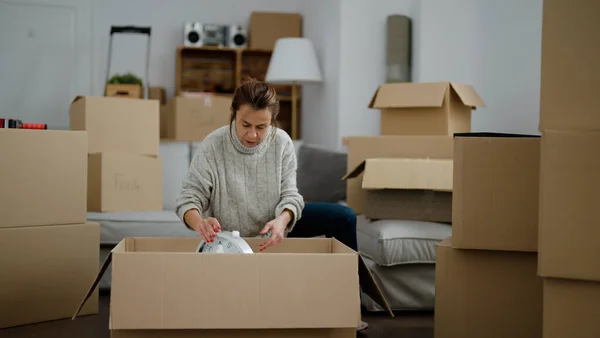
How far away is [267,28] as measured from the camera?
5.24 m

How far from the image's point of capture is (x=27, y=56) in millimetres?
5168

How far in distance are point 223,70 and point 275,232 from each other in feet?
12.6

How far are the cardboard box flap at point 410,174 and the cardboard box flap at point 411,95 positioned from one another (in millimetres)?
353

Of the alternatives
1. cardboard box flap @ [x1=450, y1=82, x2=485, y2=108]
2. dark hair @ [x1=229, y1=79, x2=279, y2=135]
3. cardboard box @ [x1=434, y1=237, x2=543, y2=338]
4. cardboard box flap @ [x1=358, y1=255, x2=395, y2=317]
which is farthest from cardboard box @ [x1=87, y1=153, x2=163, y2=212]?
cardboard box flap @ [x1=358, y1=255, x2=395, y2=317]

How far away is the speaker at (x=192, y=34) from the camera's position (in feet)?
17.0

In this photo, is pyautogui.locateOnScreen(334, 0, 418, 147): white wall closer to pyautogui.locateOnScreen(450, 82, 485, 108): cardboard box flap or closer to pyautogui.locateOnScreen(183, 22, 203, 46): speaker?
pyautogui.locateOnScreen(450, 82, 485, 108): cardboard box flap

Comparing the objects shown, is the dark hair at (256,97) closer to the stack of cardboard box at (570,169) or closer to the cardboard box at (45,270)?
the stack of cardboard box at (570,169)

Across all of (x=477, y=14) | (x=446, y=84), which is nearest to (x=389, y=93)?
(x=446, y=84)

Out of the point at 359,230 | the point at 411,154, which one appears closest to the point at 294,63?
the point at 411,154

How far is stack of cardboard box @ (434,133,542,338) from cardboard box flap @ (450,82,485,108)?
1125 millimetres

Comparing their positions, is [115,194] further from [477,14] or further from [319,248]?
[477,14]

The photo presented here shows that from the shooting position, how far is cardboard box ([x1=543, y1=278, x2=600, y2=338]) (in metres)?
1.43

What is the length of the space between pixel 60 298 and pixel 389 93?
5.19 feet

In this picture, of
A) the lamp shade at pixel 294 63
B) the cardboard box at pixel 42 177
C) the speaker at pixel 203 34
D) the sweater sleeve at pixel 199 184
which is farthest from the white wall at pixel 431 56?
the cardboard box at pixel 42 177
